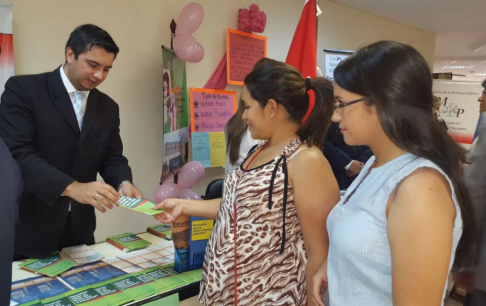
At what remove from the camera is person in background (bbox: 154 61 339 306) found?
3.85 ft

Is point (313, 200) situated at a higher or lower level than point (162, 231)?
higher

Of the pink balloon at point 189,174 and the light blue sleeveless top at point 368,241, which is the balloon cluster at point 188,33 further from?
the light blue sleeveless top at point 368,241

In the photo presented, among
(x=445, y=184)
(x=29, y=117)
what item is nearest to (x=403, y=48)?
(x=445, y=184)

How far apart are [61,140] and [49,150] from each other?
2.8 inches

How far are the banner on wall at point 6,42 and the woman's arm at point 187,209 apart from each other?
1461mm

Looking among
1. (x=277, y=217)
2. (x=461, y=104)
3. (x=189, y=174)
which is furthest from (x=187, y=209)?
(x=461, y=104)

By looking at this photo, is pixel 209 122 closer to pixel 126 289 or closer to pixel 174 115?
pixel 174 115

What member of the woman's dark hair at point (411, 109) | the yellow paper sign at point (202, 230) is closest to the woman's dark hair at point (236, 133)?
the yellow paper sign at point (202, 230)

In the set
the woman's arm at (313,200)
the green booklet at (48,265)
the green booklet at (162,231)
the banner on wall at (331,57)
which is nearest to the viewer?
the woman's arm at (313,200)

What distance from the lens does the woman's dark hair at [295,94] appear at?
130cm

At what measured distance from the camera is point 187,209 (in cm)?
150

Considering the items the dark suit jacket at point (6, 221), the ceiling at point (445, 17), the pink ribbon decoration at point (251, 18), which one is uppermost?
the ceiling at point (445, 17)

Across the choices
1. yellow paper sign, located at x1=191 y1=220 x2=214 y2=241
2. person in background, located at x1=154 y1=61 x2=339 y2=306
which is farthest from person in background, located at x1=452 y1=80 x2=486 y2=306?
yellow paper sign, located at x1=191 y1=220 x2=214 y2=241

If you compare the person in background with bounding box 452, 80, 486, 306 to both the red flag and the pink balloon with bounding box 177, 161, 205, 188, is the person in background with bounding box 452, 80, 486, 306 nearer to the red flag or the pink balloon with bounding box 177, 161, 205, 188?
the red flag
